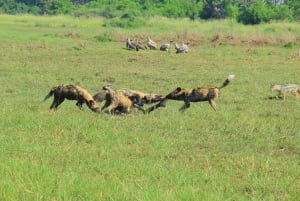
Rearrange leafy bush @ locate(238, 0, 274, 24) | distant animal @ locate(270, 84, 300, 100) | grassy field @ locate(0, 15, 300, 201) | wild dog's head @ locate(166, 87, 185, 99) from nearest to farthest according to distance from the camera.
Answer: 1. grassy field @ locate(0, 15, 300, 201)
2. wild dog's head @ locate(166, 87, 185, 99)
3. distant animal @ locate(270, 84, 300, 100)
4. leafy bush @ locate(238, 0, 274, 24)

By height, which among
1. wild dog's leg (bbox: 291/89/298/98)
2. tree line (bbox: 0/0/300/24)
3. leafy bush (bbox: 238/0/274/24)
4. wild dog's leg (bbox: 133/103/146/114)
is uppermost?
wild dog's leg (bbox: 133/103/146/114)

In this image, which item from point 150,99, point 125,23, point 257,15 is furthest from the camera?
point 257,15

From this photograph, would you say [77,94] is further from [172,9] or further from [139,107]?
[172,9]

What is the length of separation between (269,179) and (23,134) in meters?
3.98

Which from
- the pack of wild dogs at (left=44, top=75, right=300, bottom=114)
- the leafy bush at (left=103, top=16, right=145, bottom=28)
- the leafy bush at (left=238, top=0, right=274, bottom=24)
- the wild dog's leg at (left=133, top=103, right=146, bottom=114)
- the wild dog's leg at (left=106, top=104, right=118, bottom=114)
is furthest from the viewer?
the leafy bush at (left=238, top=0, right=274, bottom=24)

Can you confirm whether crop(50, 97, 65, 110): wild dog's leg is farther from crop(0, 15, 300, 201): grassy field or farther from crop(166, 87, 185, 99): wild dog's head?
crop(166, 87, 185, 99): wild dog's head

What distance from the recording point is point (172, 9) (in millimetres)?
69500

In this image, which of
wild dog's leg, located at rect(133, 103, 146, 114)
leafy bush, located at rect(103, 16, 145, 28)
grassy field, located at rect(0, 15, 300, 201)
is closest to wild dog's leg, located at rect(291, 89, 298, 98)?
grassy field, located at rect(0, 15, 300, 201)

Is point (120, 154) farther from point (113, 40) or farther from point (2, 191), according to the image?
point (113, 40)

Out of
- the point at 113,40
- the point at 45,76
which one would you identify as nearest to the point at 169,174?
the point at 45,76

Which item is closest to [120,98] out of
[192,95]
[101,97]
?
[101,97]

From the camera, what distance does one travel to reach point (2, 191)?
5.64 m

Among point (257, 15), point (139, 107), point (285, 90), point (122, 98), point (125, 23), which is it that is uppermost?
point (122, 98)

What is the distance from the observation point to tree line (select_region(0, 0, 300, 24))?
55.8m
